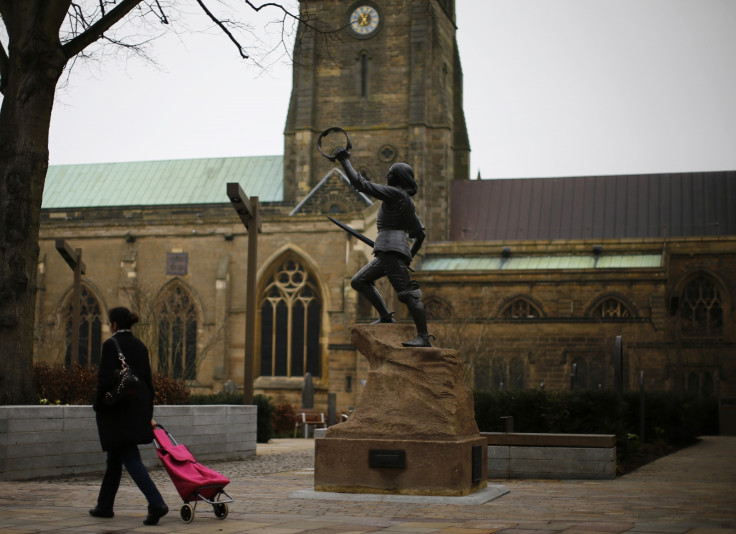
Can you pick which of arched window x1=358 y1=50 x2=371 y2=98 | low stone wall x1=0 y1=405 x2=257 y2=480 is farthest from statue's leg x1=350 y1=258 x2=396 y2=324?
arched window x1=358 y1=50 x2=371 y2=98

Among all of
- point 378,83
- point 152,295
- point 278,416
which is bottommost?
point 278,416

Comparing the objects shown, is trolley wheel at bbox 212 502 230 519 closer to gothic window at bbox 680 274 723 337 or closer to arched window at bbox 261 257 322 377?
arched window at bbox 261 257 322 377

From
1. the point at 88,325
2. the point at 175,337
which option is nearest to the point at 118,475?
the point at 175,337

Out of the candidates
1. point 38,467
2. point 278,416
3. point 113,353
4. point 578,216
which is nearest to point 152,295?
point 278,416

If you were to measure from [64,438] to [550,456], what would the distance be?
5934 mm

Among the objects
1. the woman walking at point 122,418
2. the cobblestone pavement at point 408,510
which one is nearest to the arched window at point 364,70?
the cobblestone pavement at point 408,510

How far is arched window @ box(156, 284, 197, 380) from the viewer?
43000 millimetres

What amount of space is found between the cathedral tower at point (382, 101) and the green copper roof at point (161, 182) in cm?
236

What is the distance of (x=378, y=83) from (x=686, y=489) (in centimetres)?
3962

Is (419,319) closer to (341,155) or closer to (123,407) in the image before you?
(341,155)

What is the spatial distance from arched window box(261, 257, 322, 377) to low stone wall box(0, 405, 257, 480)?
25.7 m

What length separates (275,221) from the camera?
140 feet

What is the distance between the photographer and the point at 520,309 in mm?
44156

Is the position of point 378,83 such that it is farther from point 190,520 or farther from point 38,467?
point 190,520
